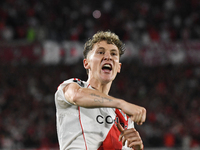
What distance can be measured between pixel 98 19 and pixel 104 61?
35.8ft

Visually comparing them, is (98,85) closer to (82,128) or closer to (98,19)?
(82,128)

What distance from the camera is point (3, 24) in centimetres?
1229

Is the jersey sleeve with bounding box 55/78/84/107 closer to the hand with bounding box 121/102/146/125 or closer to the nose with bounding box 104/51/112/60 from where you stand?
A: the nose with bounding box 104/51/112/60

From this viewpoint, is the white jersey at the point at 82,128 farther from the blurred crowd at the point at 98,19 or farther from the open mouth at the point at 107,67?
the blurred crowd at the point at 98,19

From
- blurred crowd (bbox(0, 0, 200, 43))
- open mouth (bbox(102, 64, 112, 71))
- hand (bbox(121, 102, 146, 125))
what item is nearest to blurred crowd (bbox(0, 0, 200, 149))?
blurred crowd (bbox(0, 0, 200, 43))

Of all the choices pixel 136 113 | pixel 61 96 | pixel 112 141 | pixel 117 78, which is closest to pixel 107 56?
pixel 61 96

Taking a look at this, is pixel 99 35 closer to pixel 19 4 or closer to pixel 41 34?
pixel 41 34

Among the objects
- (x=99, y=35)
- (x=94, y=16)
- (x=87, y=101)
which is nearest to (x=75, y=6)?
(x=94, y=16)

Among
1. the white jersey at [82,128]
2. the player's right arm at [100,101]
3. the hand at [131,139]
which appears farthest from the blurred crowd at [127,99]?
the player's right arm at [100,101]

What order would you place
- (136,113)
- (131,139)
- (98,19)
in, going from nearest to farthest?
(136,113) < (131,139) < (98,19)

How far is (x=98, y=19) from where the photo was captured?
13570 millimetres

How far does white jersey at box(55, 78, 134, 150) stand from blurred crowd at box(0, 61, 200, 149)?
699cm

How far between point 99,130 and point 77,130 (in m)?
0.19

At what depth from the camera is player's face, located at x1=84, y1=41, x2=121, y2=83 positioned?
9.64 ft
